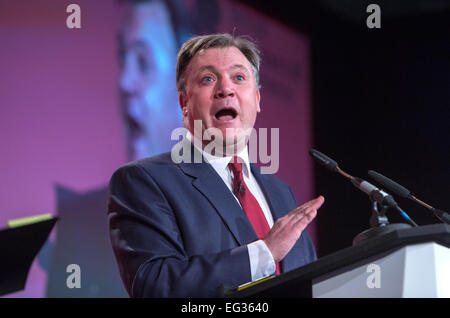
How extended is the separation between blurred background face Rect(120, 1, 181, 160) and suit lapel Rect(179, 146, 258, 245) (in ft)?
4.45

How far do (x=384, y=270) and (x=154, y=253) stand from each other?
69 centimetres

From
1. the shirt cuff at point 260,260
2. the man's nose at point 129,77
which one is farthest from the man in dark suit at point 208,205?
the man's nose at point 129,77

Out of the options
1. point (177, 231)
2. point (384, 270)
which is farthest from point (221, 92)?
point (384, 270)

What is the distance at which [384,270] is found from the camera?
1281 mm

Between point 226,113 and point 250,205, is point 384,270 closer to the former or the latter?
point 250,205

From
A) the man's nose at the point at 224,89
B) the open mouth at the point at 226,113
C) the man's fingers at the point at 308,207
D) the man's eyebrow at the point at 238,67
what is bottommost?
the man's fingers at the point at 308,207

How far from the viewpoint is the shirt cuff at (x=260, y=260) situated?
1.59 meters

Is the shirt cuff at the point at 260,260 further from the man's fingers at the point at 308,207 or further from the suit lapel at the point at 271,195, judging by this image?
the suit lapel at the point at 271,195

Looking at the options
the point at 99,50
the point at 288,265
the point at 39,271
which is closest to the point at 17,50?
the point at 99,50

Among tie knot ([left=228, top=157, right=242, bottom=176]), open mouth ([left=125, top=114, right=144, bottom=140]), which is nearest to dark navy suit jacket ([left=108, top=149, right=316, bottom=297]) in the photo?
tie knot ([left=228, top=157, right=242, bottom=176])

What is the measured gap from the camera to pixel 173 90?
3.58 meters

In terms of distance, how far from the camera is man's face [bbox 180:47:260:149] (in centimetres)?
217

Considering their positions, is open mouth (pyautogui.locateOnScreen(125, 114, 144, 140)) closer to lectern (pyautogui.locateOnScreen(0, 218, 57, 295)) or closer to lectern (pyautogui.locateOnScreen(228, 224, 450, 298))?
lectern (pyautogui.locateOnScreen(0, 218, 57, 295))
